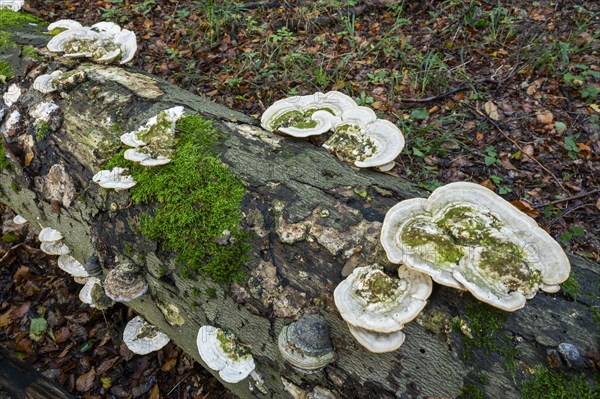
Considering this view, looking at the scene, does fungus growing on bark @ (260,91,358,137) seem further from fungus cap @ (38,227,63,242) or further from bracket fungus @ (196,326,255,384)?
fungus cap @ (38,227,63,242)

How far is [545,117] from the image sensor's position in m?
5.80

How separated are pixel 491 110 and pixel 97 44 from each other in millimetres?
5248

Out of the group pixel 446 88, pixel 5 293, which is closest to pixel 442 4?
pixel 446 88

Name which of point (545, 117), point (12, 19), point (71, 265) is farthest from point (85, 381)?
point (545, 117)

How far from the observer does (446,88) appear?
6.38m

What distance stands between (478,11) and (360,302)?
7.13 meters

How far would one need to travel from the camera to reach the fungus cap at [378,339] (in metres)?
2.24

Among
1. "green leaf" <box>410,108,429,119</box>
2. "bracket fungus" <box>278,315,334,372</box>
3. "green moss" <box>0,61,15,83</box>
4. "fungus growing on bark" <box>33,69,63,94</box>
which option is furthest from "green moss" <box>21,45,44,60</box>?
"green leaf" <box>410,108,429,119</box>

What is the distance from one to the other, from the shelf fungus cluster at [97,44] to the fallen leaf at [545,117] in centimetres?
536

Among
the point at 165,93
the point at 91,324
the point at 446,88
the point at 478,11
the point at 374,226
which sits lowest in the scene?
the point at 91,324

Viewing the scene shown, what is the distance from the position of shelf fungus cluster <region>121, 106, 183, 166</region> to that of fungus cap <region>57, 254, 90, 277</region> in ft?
5.83

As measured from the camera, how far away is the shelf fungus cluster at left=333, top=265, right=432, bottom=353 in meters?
2.21

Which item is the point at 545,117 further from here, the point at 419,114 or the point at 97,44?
the point at 97,44

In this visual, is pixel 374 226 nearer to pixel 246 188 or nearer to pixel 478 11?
pixel 246 188
